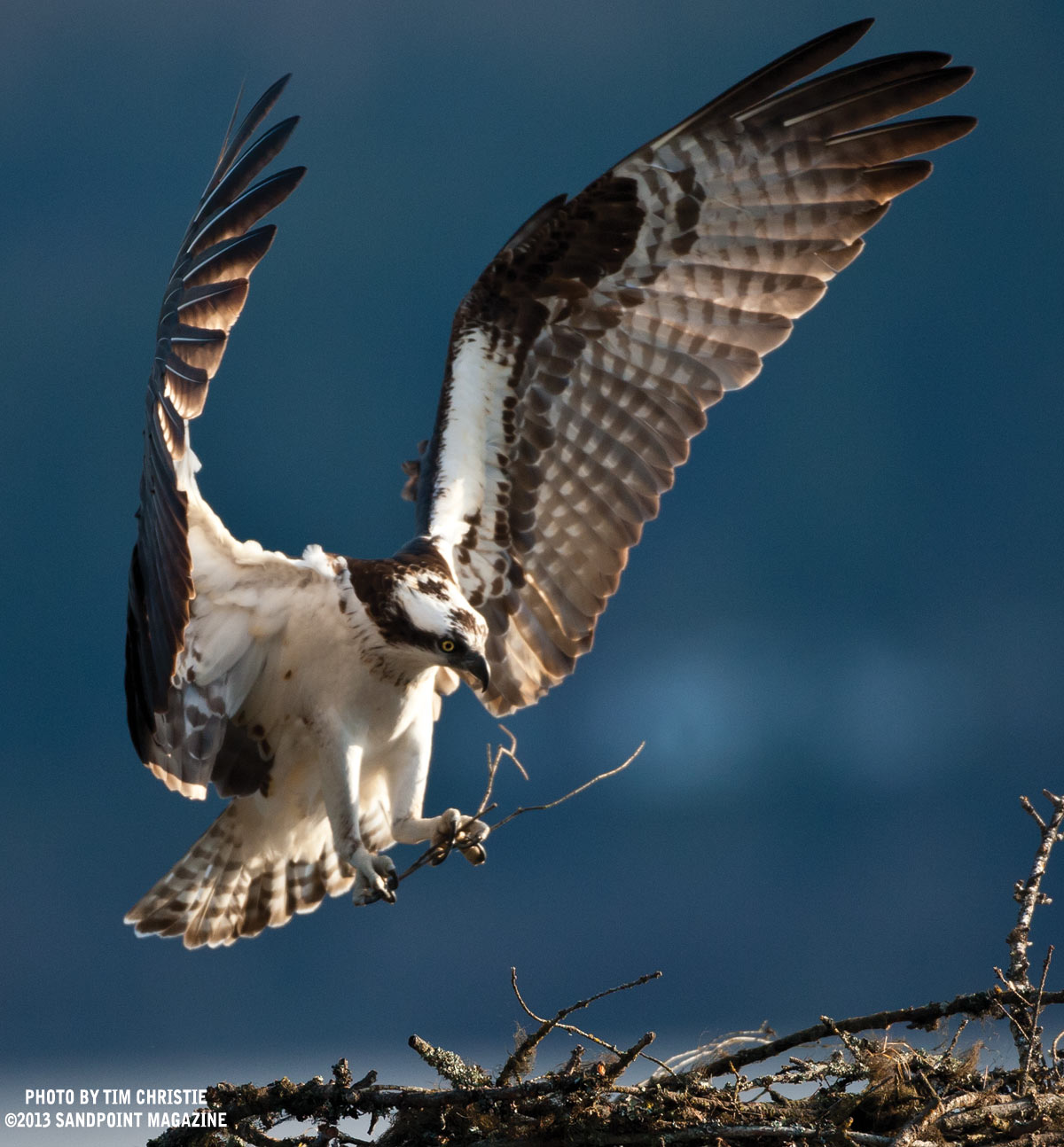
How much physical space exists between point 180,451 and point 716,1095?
2.12 meters

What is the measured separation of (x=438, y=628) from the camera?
371 cm

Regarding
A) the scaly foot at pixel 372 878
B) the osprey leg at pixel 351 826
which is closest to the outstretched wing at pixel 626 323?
the osprey leg at pixel 351 826

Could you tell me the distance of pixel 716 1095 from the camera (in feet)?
10.4

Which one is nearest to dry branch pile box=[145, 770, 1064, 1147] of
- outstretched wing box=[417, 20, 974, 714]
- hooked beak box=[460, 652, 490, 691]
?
hooked beak box=[460, 652, 490, 691]

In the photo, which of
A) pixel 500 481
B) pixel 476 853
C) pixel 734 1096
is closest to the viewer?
pixel 734 1096

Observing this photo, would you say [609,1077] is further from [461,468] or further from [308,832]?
[461,468]

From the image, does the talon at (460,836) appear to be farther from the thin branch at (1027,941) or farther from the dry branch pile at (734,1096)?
the thin branch at (1027,941)

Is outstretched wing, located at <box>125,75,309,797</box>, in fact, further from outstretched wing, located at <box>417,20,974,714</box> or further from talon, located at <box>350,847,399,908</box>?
outstretched wing, located at <box>417,20,974,714</box>

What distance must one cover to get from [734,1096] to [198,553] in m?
2.14

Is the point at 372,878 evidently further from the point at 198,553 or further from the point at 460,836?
the point at 198,553

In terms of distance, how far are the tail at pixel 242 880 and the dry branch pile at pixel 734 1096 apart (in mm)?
1036

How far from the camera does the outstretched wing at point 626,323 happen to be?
4547 mm

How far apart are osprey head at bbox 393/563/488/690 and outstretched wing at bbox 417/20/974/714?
61 cm

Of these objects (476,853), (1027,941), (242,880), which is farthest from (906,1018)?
(242,880)
